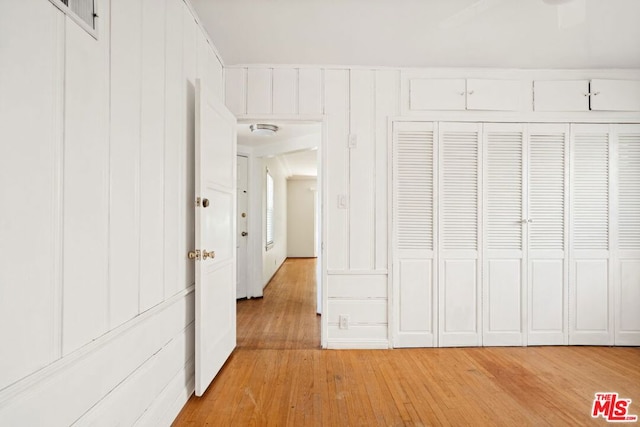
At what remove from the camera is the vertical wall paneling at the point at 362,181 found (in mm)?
2730

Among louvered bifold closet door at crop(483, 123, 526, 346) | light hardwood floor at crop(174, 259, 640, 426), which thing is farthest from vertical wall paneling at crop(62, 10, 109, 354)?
louvered bifold closet door at crop(483, 123, 526, 346)

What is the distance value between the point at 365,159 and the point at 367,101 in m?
0.52

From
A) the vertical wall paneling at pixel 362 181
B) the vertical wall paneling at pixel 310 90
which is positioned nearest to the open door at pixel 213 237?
the vertical wall paneling at pixel 310 90

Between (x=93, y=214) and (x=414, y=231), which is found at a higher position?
(x=93, y=214)

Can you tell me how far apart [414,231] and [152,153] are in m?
2.12

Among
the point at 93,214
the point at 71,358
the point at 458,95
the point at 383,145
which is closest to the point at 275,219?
the point at 383,145

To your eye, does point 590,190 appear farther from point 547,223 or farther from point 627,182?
point 547,223

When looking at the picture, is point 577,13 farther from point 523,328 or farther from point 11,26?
point 11,26

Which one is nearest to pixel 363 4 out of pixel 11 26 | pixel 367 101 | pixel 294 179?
pixel 367 101

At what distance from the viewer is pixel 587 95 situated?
2.76 m

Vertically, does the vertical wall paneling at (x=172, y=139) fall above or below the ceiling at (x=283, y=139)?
below

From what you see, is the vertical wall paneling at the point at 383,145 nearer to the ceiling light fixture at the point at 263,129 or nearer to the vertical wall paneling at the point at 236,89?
the vertical wall paneling at the point at 236,89
